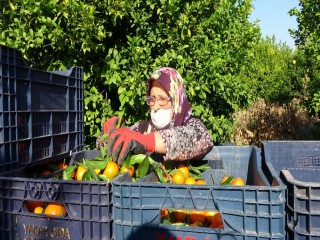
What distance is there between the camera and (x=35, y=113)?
2.19 meters

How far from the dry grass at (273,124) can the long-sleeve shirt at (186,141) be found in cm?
Answer: 639

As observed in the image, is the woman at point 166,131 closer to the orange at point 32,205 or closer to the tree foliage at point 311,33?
the orange at point 32,205

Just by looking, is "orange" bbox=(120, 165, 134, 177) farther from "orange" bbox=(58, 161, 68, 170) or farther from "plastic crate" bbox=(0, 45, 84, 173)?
"orange" bbox=(58, 161, 68, 170)

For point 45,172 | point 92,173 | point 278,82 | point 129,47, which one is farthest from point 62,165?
point 278,82

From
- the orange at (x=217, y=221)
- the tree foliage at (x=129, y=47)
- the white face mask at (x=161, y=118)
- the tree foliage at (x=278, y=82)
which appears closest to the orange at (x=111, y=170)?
the orange at (x=217, y=221)

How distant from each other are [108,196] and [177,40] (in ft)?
8.11

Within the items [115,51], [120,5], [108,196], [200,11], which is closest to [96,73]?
[115,51]

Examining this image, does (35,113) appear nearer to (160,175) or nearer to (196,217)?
(160,175)

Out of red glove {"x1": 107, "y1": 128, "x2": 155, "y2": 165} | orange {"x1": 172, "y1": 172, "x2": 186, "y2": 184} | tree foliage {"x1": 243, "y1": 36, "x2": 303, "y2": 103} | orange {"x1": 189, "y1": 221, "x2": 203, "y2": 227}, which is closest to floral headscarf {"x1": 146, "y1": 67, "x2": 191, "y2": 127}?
orange {"x1": 172, "y1": 172, "x2": 186, "y2": 184}

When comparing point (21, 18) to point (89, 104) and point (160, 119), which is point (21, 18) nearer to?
point (89, 104)

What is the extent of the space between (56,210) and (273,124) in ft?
27.8

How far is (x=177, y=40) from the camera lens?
12.3 ft

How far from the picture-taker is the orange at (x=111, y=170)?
1.92 metres

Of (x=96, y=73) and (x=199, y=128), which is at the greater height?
(x=96, y=73)
